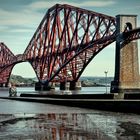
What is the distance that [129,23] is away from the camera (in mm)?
83750

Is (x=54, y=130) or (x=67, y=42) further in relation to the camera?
(x=67, y=42)

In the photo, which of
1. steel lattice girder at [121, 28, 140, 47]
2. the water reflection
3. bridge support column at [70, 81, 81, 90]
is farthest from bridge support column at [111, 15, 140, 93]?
the water reflection

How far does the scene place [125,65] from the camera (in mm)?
81000

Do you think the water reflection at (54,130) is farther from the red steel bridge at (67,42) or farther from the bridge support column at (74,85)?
the bridge support column at (74,85)

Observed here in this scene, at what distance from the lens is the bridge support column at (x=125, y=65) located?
80.2 metres

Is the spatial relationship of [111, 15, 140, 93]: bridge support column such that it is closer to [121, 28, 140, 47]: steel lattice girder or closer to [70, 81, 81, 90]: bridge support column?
[121, 28, 140, 47]: steel lattice girder

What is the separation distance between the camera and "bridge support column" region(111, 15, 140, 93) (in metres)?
80.2

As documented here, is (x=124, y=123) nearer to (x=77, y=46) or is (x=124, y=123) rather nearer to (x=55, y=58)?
(x=77, y=46)

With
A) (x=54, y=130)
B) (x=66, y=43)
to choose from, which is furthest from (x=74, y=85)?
(x=54, y=130)

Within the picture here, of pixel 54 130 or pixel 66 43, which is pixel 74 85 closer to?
pixel 66 43

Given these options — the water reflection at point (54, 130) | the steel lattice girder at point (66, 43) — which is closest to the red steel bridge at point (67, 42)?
the steel lattice girder at point (66, 43)

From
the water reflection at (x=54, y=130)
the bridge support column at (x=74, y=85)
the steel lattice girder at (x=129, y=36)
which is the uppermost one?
the steel lattice girder at (x=129, y=36)

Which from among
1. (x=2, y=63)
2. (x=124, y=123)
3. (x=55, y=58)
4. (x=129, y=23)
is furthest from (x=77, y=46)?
(x=2, y=63)

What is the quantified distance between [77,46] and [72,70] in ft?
42.9
